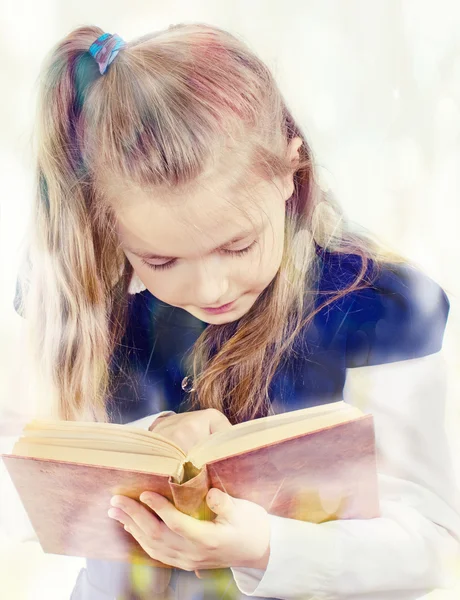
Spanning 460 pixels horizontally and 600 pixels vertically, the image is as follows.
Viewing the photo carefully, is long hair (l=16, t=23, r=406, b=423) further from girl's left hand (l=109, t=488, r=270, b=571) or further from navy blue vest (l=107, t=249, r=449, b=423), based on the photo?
girl's left hand (l=109, t=488, r=270, b=571)

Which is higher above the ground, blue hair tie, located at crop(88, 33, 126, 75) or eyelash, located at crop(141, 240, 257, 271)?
blue hair tie, located at crop(88, 33, 126, 75)

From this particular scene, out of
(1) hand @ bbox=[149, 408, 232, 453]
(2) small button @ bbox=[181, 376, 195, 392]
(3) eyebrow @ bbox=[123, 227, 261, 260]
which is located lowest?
(1) hand @ bbox=[149, 408, 232, 453]

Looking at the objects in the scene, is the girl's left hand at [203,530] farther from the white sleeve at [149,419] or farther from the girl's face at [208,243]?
the girl's face at [208,243]

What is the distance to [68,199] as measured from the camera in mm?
760

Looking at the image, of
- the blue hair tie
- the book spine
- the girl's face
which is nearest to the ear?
the girl's face

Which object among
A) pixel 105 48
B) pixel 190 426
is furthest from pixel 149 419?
pixel 105 48

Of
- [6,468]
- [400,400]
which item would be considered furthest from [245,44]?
[6,468]

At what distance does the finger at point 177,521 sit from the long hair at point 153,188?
13cm

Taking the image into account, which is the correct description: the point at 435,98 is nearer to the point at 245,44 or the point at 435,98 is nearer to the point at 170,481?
the point at 245,44

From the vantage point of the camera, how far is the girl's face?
0.72 meters

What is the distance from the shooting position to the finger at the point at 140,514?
2.53ft

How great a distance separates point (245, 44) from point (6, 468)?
62cm

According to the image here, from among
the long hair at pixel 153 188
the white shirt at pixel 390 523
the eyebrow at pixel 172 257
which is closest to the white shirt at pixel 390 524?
the white shirt at pixel 390 523

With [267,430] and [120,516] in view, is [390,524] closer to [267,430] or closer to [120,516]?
[267,430]
